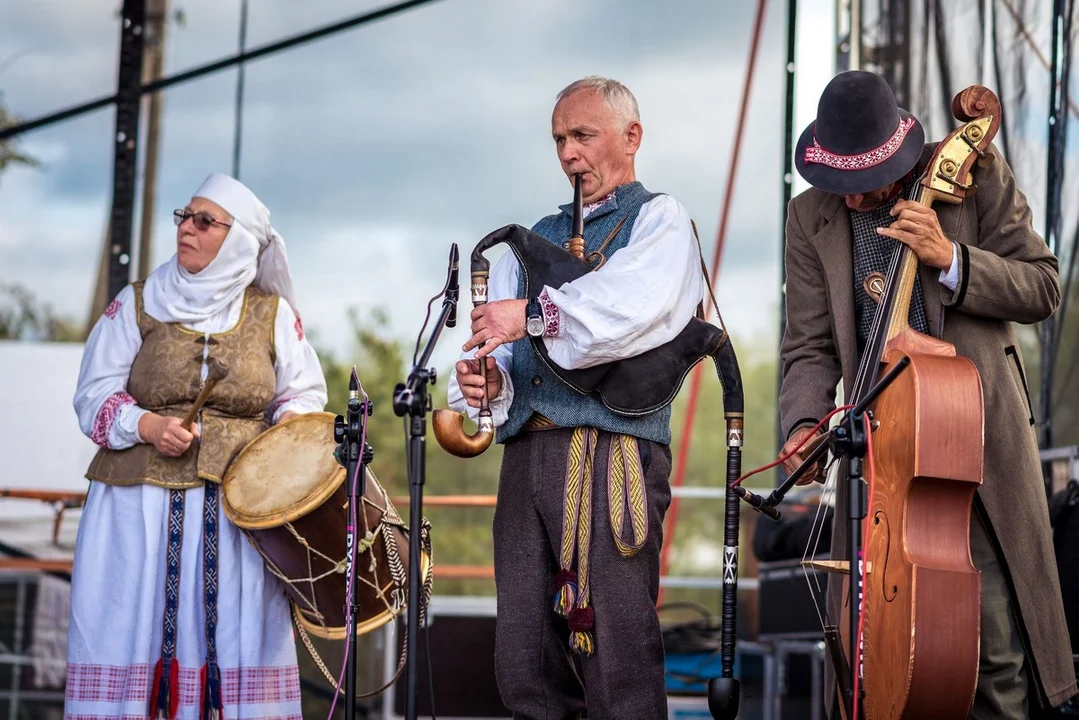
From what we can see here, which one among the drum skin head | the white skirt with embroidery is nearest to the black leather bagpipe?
the drum skin head

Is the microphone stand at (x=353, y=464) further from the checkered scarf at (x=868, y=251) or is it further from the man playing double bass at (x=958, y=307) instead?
the checkered scarf at (x=868, y=251)

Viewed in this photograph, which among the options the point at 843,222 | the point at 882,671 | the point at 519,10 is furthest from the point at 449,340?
the point at 882,671

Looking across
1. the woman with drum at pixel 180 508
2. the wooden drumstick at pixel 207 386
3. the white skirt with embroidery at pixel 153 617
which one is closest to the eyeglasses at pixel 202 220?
the woman with drum at pixel 180 508

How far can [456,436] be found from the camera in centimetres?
305

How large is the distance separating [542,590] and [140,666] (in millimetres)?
1384

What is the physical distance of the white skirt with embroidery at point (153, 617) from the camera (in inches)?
151

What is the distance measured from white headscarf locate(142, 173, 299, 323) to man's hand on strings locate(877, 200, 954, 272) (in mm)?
2017

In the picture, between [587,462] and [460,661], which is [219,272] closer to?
[587,462]

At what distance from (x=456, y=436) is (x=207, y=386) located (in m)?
1.11

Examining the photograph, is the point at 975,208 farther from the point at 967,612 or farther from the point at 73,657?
the point at 73,657

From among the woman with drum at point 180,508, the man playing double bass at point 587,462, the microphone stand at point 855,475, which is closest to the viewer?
the microphone stand at point 855,475

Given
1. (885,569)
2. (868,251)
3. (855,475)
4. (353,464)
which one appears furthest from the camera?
(868,251)

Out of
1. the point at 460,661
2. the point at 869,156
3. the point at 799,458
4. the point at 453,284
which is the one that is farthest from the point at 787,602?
the point at 453,284

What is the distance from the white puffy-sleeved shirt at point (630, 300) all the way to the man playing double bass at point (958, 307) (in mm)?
327
